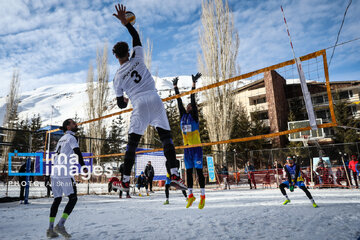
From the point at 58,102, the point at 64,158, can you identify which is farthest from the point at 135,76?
the point at 58,102

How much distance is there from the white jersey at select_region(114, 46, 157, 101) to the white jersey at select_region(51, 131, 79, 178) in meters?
1.91

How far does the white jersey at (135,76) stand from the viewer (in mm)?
2580

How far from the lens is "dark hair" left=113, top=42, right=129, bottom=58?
2.67 meters

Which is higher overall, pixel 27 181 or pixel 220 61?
pixel 220 61

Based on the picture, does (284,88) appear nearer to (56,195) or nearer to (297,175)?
(297,175)

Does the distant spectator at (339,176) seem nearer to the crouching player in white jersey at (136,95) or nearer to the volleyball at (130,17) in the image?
the crouching player in white jersey at (136,95)

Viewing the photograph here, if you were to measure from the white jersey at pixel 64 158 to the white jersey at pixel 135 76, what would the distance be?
6.28 ft

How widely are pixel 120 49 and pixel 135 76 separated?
0.40 m

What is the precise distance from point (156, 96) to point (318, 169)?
1260 cm

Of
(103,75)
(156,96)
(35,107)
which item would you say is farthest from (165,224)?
(35,107)

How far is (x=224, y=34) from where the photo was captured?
62.4 feet

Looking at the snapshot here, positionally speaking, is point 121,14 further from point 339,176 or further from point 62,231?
point 339,176

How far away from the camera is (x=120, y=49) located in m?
2.67

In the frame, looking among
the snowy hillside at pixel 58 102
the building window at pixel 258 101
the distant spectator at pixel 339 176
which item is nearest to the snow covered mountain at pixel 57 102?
the snowy hillside at pixel 58 102
